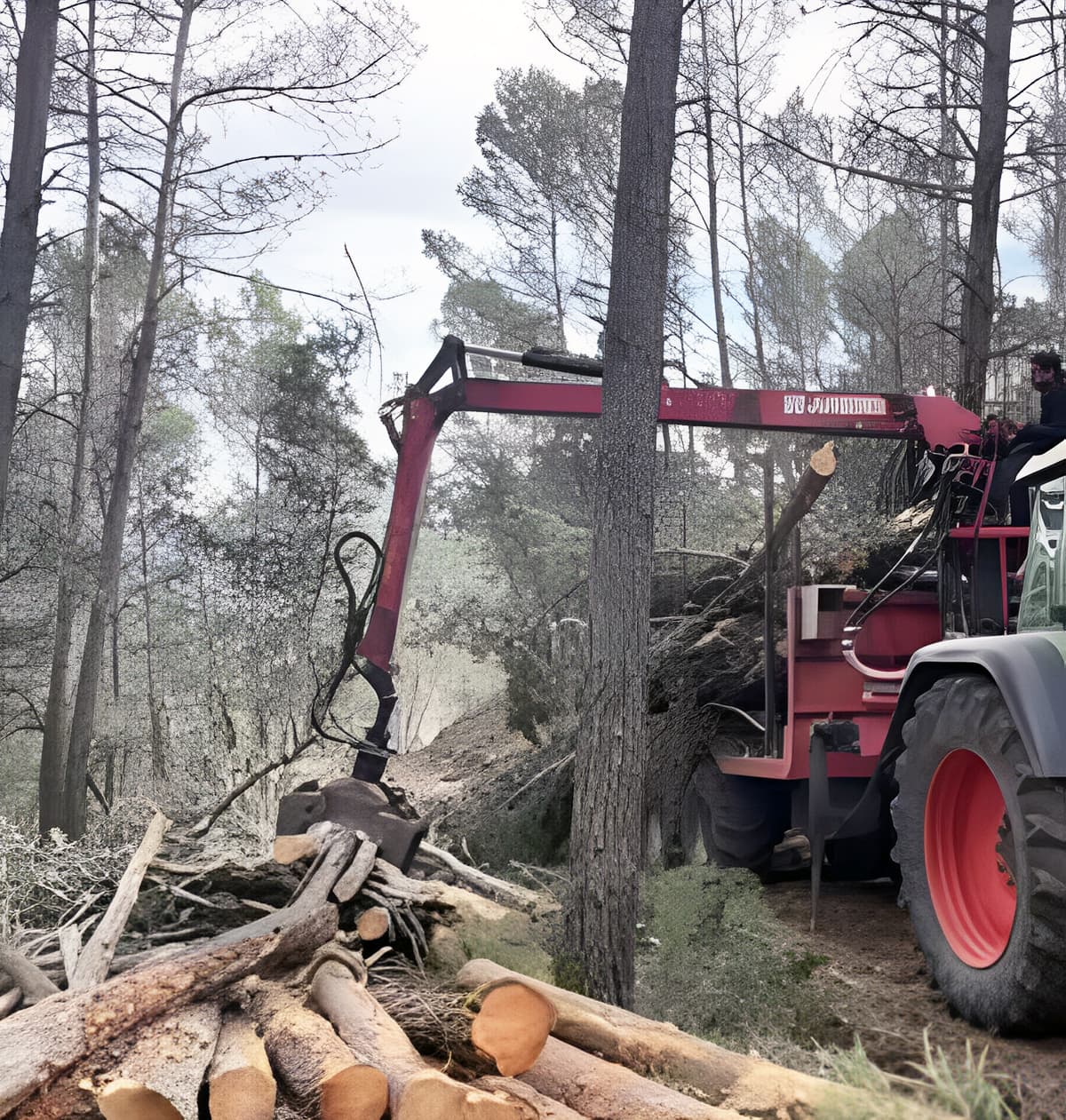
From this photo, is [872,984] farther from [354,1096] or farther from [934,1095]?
[354,1096]

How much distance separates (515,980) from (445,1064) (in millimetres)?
395

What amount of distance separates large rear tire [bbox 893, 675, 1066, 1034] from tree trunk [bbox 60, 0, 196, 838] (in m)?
9.72

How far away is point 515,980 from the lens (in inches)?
132

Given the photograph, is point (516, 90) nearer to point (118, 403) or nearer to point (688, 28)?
point (688, 28)

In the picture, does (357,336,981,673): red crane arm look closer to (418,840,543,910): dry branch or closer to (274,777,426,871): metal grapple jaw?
(274,777,426,871): metal grapple jaw

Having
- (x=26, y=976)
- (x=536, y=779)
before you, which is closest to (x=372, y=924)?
(x=26, y=976)

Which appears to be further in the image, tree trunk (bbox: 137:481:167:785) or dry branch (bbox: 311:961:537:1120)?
tree trunk (bbox: 137:481:167:785)

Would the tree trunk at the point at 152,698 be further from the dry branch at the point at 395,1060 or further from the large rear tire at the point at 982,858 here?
the large rear tire at the point at 982,858

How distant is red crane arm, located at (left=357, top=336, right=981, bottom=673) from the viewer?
6.85 m

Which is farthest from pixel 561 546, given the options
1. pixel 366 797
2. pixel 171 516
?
pixel 366 797

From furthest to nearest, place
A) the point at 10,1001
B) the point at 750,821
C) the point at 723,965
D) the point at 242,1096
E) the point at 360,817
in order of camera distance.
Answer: the point at 750,821 < the point at 360,817 < the point at 723,965 < the point at 10,1001 < the point at 242,1096

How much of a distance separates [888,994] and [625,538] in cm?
222

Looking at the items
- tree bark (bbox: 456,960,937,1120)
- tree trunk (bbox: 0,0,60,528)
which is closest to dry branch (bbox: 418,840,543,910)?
tree bark (bbox: 456,960,937,1120)

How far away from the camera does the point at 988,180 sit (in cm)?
1087
